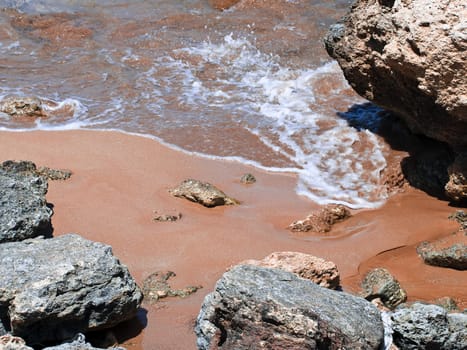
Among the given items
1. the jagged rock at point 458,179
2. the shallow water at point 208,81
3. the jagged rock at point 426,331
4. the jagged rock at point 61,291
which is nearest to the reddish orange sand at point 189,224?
the jagged rock at point 458,179

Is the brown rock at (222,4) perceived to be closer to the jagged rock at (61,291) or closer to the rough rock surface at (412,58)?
the rough rock surface at (412,58)

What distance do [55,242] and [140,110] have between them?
4223mm

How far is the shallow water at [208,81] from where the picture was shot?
7559 mm

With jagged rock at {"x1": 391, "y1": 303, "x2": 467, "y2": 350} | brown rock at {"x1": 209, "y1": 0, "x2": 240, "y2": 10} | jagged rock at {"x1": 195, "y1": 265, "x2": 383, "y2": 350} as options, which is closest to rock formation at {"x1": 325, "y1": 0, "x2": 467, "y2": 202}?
jagged rock at {"x1": 391, "y1": 303, "x2": 467, "y2": 350}

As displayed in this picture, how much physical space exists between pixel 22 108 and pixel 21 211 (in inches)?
140

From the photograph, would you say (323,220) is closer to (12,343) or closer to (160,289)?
(160,289)

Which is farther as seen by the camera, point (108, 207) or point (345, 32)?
point (345, 32)

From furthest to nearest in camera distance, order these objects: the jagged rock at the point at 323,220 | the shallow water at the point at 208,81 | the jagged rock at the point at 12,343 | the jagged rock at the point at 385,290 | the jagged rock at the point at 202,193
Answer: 1. the shallow water at the point at 208,81
2. the jagged rock at the point at 202,193
3. the jagged rock at the point at 323,220
4. the jagged rock at the point at 385,290
5. the jagged rock at the point at 12,343

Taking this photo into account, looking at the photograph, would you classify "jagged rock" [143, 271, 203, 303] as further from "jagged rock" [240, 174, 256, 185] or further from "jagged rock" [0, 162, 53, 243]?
"jagged rock" [240, 174, 256, 185]

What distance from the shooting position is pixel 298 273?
4.52m

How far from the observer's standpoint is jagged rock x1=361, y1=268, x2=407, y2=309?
192 inches

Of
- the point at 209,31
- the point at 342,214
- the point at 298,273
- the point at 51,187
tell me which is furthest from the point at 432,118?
the point at 209,31

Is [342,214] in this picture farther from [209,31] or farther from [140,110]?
[209,31]

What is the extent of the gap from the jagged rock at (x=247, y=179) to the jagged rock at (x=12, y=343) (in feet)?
11.2
